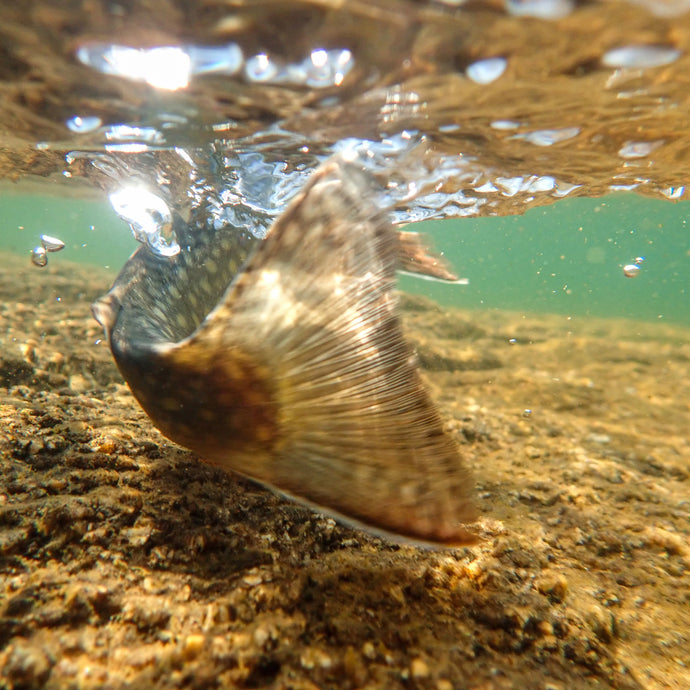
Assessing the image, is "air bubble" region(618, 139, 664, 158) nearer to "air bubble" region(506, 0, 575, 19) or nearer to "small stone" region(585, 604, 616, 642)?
"air bubble" region(506, 0, 575, 19)

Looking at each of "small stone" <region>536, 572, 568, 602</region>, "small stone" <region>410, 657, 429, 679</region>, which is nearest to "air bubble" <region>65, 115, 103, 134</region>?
"small stone" <region>410, 657, 429, 679</region>

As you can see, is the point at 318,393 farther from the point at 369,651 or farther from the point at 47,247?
the point at 47,247

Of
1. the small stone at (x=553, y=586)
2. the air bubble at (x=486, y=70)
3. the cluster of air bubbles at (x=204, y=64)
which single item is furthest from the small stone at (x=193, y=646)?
the air bubble at (x=486, y=70)

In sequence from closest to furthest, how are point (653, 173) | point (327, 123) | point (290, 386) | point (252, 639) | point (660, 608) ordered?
point (252, 639) → point (290, 386) → point (660, 608) → point (327, 123) → point (653, 173)

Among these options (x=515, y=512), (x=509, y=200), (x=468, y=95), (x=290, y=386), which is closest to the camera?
(x=290, y=386)

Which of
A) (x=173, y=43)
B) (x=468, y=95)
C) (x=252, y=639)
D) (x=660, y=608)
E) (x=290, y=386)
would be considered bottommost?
(x=660, y=608)

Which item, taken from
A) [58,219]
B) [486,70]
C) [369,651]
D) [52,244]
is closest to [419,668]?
[369,651]

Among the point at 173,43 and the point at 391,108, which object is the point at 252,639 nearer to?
the point at 173,43

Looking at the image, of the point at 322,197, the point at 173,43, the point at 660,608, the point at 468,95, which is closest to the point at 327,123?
the point at 468,95
